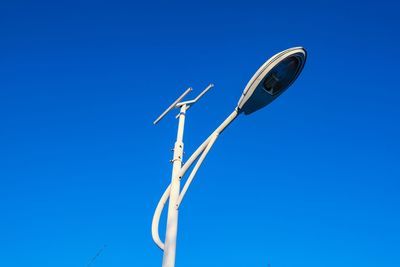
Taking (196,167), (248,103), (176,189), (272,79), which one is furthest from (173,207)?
(272,79)

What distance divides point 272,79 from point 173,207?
11.0ft

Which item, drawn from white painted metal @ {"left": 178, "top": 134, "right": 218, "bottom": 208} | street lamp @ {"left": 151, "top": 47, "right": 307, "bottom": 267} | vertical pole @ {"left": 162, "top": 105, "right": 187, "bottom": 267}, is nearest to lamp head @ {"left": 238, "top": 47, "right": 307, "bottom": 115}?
street lamp @ {"left": 151, "top": 47, "right": 307, "bottom": 267}

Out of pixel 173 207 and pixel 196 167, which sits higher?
pixel 196 167

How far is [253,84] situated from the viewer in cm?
796

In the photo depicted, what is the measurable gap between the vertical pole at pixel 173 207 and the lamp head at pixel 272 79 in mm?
1413

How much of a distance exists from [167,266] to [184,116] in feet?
11.4

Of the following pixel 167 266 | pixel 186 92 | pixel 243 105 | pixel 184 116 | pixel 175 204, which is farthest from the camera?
pixel 186 92

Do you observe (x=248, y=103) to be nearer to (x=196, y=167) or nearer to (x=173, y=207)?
(x=196, y=167)

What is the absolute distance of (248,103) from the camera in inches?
320

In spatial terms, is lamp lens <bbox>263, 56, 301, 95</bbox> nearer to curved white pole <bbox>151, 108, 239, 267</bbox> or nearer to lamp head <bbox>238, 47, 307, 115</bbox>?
lamp head <bbox>238, 47, 307, 115</bbox>

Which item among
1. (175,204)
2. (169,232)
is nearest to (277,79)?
(175,204)

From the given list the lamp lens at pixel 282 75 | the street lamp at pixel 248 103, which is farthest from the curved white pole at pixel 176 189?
the lamp lens at pixel 282 75

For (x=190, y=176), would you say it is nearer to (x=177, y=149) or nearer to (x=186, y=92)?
(x=177, y=149)

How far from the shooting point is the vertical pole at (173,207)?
6293 millimetres
